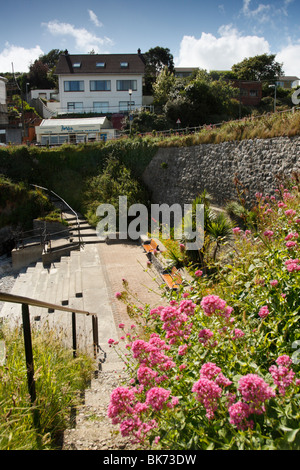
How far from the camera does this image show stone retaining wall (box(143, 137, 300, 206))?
10.5 meters

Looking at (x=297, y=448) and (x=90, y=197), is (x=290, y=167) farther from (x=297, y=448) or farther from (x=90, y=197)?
(x=90, y=197)

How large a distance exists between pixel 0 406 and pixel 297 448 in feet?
6.92

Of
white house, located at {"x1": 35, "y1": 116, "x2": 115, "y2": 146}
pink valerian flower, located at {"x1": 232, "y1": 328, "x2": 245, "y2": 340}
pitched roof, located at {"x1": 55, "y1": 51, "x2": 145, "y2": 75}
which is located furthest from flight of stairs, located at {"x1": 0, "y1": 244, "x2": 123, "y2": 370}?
pitched roof, located at {"x1": 55, "y1": 51, "x2": 145, "y2": 75}

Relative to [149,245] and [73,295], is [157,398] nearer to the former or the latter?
[73,295]

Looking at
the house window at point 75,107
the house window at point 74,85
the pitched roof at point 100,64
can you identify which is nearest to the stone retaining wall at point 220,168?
the house window at point 75,107

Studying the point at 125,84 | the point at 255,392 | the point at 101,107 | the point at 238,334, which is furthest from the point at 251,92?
the point at 255,392

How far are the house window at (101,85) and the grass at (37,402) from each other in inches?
1428

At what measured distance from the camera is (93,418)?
322 centimetres

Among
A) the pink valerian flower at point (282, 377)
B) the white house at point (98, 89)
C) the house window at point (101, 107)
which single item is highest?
the white house at point (98, 89)

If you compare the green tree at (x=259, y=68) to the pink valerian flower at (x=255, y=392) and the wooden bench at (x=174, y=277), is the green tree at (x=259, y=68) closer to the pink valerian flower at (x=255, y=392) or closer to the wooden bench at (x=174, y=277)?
the wooden bench at (x=174, y=277)

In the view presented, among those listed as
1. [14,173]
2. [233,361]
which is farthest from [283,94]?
[233,361]

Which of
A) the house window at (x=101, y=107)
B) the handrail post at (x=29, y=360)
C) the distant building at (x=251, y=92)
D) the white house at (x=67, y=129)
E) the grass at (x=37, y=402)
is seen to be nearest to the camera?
the grass at (x=37, y=402)

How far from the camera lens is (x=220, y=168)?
44.2ft

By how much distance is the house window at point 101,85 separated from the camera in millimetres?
35625
